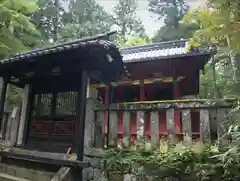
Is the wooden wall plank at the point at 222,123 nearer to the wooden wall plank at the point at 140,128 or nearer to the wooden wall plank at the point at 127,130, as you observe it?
the wooden wall plank at the point at 140,128

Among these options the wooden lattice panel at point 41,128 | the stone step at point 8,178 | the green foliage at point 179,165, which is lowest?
the stone step at point 8,178

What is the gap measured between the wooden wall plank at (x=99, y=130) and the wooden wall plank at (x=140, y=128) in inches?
29.8

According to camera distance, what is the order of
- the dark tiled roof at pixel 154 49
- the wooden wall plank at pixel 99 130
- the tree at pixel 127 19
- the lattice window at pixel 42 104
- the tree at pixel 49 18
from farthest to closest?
the tree at pixel 127 19
the tree at pixel 49 18
the dark tiled roof at pixel 154 49
the lattice window at pixel 42 104
the wooden wall plank at pixel 99 130

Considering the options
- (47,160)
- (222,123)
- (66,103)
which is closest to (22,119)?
(66,103)

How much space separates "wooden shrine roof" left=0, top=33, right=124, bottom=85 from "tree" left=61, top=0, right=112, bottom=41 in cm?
1116

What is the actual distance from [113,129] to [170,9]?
18014 mm

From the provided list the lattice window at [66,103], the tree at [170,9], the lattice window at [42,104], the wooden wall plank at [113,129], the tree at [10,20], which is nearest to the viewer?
the wooden wall plank at [113,129]

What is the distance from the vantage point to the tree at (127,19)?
81.7 ft

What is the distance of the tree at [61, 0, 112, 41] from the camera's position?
1684 centimetres

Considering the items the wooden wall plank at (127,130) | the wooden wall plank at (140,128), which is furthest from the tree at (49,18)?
the wooden wall plank at (140,128)

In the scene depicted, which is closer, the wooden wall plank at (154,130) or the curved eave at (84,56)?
the wooden wall plank at (154,130)

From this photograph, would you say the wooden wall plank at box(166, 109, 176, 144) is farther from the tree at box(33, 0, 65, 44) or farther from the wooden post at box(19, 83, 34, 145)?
the tree at box(33, 0, 65, 44)

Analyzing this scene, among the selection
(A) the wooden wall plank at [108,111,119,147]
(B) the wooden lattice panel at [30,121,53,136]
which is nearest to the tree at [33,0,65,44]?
(B) the wooden lattice panel at [30,121,53,136]

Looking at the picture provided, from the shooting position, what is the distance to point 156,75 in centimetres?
795
